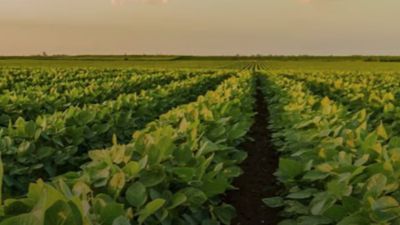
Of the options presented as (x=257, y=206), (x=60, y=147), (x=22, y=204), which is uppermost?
(x=22, y=204)

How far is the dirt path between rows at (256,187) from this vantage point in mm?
5359

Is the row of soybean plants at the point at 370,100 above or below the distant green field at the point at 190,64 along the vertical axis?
above

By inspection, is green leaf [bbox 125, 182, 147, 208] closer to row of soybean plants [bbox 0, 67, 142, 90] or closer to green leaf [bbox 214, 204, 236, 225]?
green leaf [bbox 214, 204, 236, 225]

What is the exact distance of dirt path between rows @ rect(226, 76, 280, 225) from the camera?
17.6 ft

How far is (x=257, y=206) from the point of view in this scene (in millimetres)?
5738

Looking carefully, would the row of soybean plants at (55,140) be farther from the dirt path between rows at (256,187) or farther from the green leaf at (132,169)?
the green leaf at (132,169)

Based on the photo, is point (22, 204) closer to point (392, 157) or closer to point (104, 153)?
point (104, 153)

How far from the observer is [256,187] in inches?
258

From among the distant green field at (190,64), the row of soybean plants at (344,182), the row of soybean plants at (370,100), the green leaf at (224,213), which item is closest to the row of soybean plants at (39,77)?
the row of soybean plants at (370,100)

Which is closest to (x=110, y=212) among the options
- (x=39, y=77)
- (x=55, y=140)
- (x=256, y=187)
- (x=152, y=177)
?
(x=152, y=177)

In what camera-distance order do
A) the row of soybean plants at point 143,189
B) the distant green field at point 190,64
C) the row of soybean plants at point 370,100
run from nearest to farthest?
the row of soybean plants at point 143,189
the row of soybean plants at point 370,100
the distant green field at point 190,64

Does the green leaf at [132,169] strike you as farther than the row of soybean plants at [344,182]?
Yes

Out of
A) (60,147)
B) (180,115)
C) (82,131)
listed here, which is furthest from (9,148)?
(180,115)

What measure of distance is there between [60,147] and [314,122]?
2347mm
